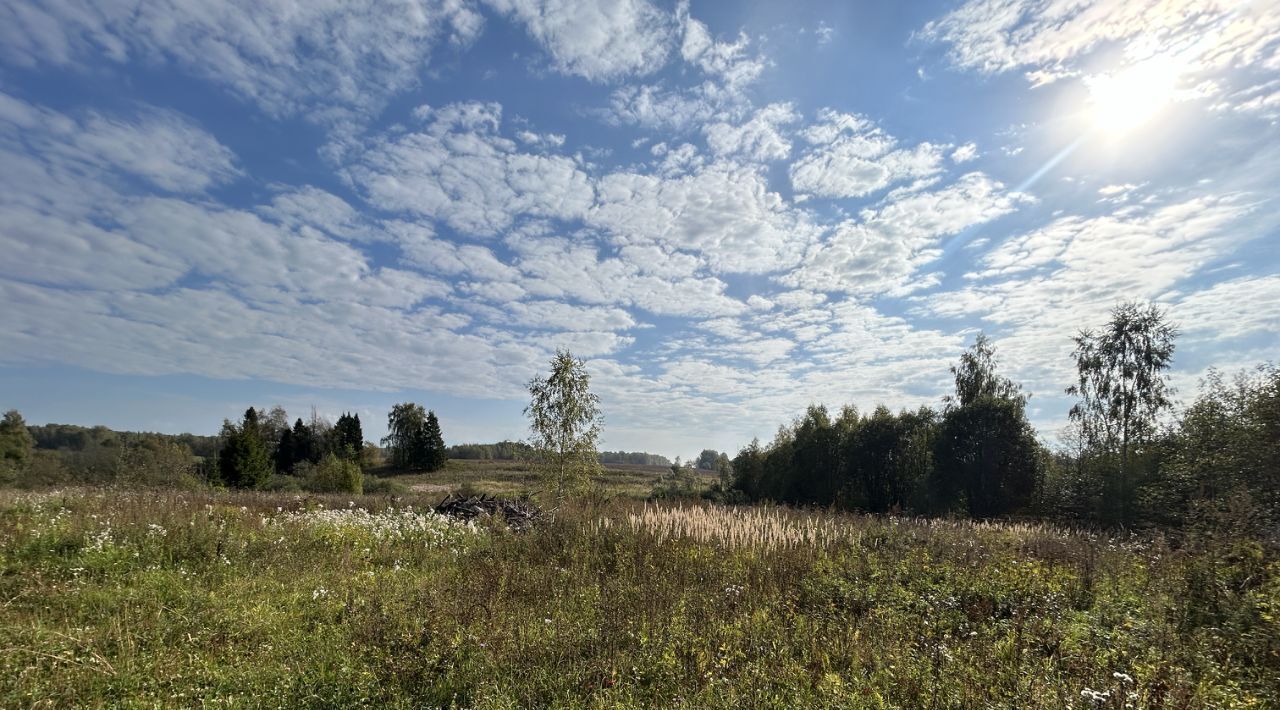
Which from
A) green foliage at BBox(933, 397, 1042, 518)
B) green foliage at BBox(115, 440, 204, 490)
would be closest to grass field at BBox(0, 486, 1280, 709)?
green foliage at BBox(933, 397, 1042, 518)

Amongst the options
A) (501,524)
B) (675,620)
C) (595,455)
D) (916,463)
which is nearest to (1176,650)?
(675,620)

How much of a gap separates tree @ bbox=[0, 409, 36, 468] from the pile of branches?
3325 centimetres

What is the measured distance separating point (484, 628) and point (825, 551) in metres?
6.13

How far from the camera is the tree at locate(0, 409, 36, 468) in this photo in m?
34.8

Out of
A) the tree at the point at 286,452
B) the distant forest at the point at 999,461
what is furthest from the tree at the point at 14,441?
the tree at the point at 286,452

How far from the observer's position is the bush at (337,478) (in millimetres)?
30375

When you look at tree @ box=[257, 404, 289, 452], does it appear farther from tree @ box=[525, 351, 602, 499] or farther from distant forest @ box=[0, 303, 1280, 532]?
tree @ box=[525, 351, 602, 499]

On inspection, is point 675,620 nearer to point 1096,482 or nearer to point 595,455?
point 595,455

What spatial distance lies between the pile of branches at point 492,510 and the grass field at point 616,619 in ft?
10.4

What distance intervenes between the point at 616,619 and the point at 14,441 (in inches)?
2244

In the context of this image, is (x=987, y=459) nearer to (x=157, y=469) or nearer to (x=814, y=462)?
(x=814, y=462)

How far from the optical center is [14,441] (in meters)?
39.2

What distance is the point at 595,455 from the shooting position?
52.7 ft

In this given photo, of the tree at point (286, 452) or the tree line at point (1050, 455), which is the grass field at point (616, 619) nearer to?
the tree line at point (1050, 455)
